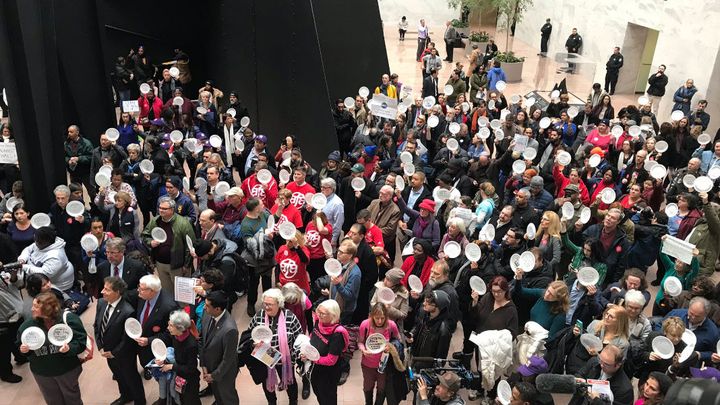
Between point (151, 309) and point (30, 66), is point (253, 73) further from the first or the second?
point (151, 309)

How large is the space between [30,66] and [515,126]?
8.54 m

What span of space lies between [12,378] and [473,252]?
5.69m

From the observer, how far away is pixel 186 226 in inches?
309

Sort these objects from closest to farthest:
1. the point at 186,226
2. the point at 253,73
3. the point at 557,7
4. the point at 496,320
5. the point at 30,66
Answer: the point at 496,320 → the point at 186,226 → the point at 30,66 → the point at 253,73 → the point at 557,7

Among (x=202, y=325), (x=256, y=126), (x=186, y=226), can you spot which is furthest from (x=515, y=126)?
(x=202, y=325)

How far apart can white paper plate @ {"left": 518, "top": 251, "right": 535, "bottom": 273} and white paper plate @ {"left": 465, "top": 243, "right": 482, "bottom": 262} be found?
0.47 meters

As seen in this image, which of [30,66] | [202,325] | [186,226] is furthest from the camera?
[30,66]

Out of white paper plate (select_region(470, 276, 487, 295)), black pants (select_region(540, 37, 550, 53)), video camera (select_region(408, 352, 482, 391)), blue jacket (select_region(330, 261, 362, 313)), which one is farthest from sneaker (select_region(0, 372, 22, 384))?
black pants (select_region(540, 37, 550, 53))

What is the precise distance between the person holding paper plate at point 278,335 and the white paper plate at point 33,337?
1.92m

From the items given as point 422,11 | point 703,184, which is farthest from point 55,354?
point 422,11

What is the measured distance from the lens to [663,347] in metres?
5.85

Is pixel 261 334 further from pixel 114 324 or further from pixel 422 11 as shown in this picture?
pixel 422 11

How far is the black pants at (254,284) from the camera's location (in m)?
8.39

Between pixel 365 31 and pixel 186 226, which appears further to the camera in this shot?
pixel 365 31
